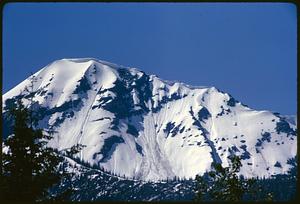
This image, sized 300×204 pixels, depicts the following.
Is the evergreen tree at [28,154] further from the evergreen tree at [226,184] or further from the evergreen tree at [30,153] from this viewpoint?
the evergreen tree at [226,184]

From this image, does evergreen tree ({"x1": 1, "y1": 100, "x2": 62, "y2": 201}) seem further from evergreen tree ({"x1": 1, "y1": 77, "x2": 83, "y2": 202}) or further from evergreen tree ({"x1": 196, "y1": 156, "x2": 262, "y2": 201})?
evergreen tree ({"x1": 196, "y1": 156, "x2": 262, "y2": 201})

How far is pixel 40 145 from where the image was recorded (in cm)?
872

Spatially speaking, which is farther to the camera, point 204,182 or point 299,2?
point 204,182

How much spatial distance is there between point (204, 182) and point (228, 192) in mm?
426

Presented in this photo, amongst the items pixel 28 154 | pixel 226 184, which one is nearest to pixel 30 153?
pixel 28 154

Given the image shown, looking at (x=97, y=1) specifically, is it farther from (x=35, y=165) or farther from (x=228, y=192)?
(x=228, y=192)

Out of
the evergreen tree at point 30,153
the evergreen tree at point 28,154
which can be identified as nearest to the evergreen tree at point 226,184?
the evergreen tree at point 30,153

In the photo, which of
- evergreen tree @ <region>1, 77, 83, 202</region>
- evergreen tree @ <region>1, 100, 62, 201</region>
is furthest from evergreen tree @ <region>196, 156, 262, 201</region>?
evergreen tree @ <region>1, 100, 62, 201</region>

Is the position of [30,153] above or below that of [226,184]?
above

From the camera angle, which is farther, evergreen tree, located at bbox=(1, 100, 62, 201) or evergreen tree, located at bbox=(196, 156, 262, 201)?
evergreen tree, located at bbox=(196, 156, 262, 201)

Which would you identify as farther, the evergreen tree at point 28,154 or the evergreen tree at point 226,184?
the evergreen tree at point 226,184

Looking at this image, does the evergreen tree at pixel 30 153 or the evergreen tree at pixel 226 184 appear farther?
the evergreen tree at pixel 226 184

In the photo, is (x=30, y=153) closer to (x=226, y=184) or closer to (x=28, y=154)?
(x=28, y=154)

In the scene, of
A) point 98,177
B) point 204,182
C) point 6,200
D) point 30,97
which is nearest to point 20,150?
point 30,97
